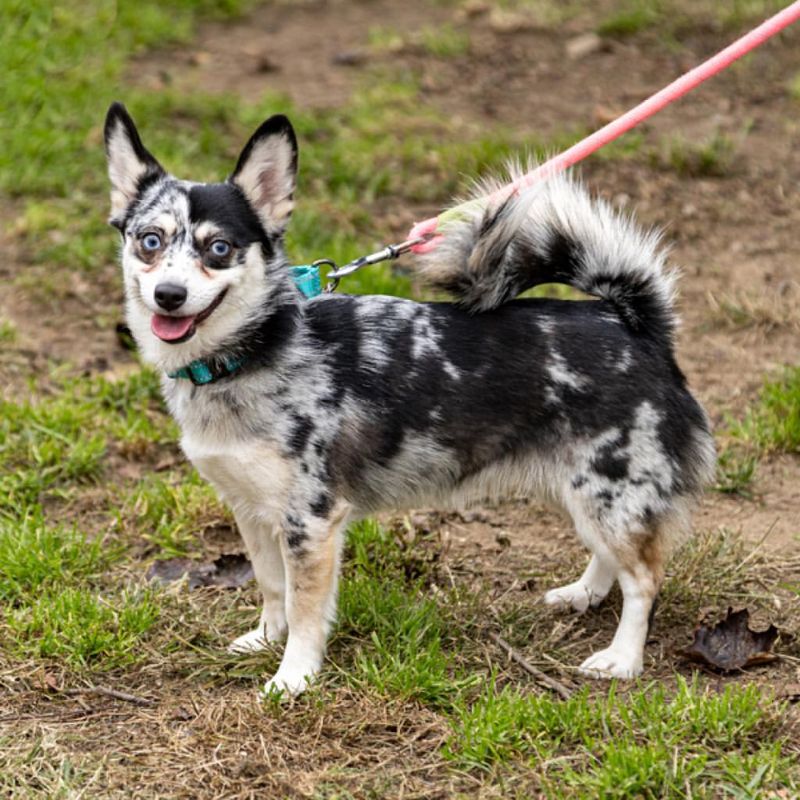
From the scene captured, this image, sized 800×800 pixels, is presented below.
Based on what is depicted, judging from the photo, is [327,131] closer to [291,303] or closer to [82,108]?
[82,108]

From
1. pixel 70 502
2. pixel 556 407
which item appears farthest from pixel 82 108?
pixel 556 407

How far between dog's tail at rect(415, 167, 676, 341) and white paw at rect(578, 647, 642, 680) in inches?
38.3

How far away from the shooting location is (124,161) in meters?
3.95

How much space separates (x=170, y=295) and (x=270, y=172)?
0.55 m

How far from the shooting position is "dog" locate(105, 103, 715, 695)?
383 centimetres

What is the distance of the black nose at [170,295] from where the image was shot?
11.6 ft

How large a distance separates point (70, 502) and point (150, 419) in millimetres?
619

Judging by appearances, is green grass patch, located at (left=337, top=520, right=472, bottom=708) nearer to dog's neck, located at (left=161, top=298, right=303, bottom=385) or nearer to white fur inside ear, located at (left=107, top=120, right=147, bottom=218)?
dog's neck, located at (left=161, top=298, right=303, bottom=385)

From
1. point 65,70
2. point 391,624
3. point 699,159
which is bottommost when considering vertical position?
point 391,624

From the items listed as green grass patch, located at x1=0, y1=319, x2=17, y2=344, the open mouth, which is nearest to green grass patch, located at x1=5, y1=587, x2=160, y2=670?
the open mouth

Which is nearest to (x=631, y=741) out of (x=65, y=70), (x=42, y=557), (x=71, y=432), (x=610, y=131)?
(x=610, y=131)

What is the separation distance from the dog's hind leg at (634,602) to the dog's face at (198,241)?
1289 mm

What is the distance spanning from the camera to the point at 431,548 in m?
4.73

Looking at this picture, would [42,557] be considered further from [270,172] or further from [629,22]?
[629,22]
